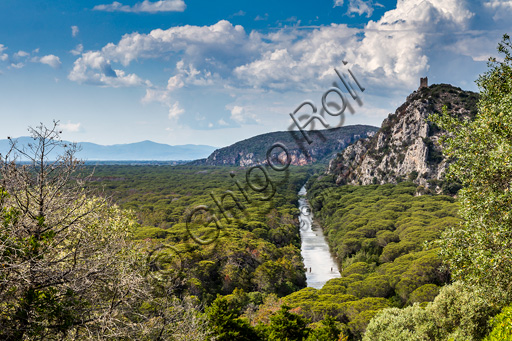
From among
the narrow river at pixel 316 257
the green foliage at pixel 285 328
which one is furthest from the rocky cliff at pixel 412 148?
the green foliage at pixel 285 328

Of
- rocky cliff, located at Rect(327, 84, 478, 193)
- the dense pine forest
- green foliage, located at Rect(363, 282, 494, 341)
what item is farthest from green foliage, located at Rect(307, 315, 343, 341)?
rocky cliff, located at Rect(327, 84, 478, 193)

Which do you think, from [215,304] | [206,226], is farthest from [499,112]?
[206,226]

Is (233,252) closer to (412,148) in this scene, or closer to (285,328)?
(285,328)

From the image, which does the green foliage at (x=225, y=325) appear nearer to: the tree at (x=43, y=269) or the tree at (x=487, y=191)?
the tree at (x=43, y=269)

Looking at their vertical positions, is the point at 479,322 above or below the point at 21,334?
below

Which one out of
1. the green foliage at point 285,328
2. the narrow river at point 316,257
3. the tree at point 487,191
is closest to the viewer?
the tree at point 487,191

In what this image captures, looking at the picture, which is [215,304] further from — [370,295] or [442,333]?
[370,295]
